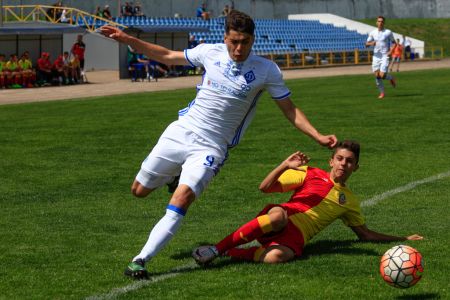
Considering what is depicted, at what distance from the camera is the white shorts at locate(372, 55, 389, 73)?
86.4 ft

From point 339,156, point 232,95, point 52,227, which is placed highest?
point 232,95

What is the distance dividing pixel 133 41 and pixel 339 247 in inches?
101

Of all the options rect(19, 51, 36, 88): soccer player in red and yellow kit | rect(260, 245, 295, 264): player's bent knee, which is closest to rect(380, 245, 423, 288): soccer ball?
rect(260, 245, 295, 264): player's bent knee

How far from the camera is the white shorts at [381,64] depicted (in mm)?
26328

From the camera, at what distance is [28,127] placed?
1997cm

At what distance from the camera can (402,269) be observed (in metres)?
6.67

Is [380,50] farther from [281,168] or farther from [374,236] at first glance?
[281,168]

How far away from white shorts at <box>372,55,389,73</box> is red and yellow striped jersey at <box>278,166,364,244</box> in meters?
18.6

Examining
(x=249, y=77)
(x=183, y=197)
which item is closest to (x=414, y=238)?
(x=249, y=77)

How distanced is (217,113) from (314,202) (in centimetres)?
117

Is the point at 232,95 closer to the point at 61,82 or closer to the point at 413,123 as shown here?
the point at 413,123

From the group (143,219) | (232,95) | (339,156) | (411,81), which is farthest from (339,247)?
(411,81)

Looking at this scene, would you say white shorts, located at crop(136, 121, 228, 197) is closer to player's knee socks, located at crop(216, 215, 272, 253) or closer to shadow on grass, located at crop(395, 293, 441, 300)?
player's knee socks, located at crop(216, 215, 272, 253)

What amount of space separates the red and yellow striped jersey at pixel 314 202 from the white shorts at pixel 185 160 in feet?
2.28
